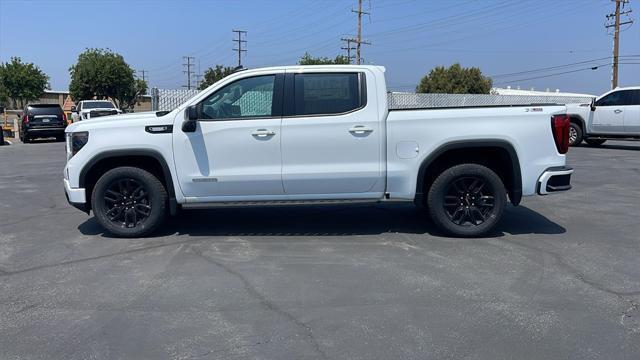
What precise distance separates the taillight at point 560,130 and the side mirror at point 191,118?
412 centimetres

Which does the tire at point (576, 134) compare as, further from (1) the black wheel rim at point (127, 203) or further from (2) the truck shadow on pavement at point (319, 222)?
(1) the black wheel rim at point (127, 203)

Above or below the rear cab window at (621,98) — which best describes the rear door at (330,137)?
below

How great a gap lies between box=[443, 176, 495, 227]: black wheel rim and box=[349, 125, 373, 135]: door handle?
1.21 m

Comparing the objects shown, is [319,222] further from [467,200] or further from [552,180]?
[552,180]

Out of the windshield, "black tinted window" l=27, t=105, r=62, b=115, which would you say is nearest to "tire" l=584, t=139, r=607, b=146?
"black tinted window" l=27, t=105, r=62, b=115

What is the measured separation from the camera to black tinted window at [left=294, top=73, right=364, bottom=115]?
256 inches

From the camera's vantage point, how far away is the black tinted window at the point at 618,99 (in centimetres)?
→ 1762

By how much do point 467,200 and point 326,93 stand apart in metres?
2.11

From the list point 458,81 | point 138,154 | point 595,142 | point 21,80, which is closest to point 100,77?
point 21,80

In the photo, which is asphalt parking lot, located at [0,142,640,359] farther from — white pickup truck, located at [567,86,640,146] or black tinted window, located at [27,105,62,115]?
black tinted window, located at [27,105,62,115]

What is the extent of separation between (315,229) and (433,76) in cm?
6384

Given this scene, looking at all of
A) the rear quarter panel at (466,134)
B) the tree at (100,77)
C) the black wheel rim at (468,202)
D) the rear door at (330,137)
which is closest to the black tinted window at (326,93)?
the rear door at (330,137)

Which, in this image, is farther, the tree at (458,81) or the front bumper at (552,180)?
the tree at (458,81)

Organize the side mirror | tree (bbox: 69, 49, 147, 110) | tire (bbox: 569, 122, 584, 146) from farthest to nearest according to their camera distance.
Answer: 1. tree (bbox: 69, 49, 147, 110)
2. tire (bbox: 569, 122, 584, 146)
3. the side mirror
